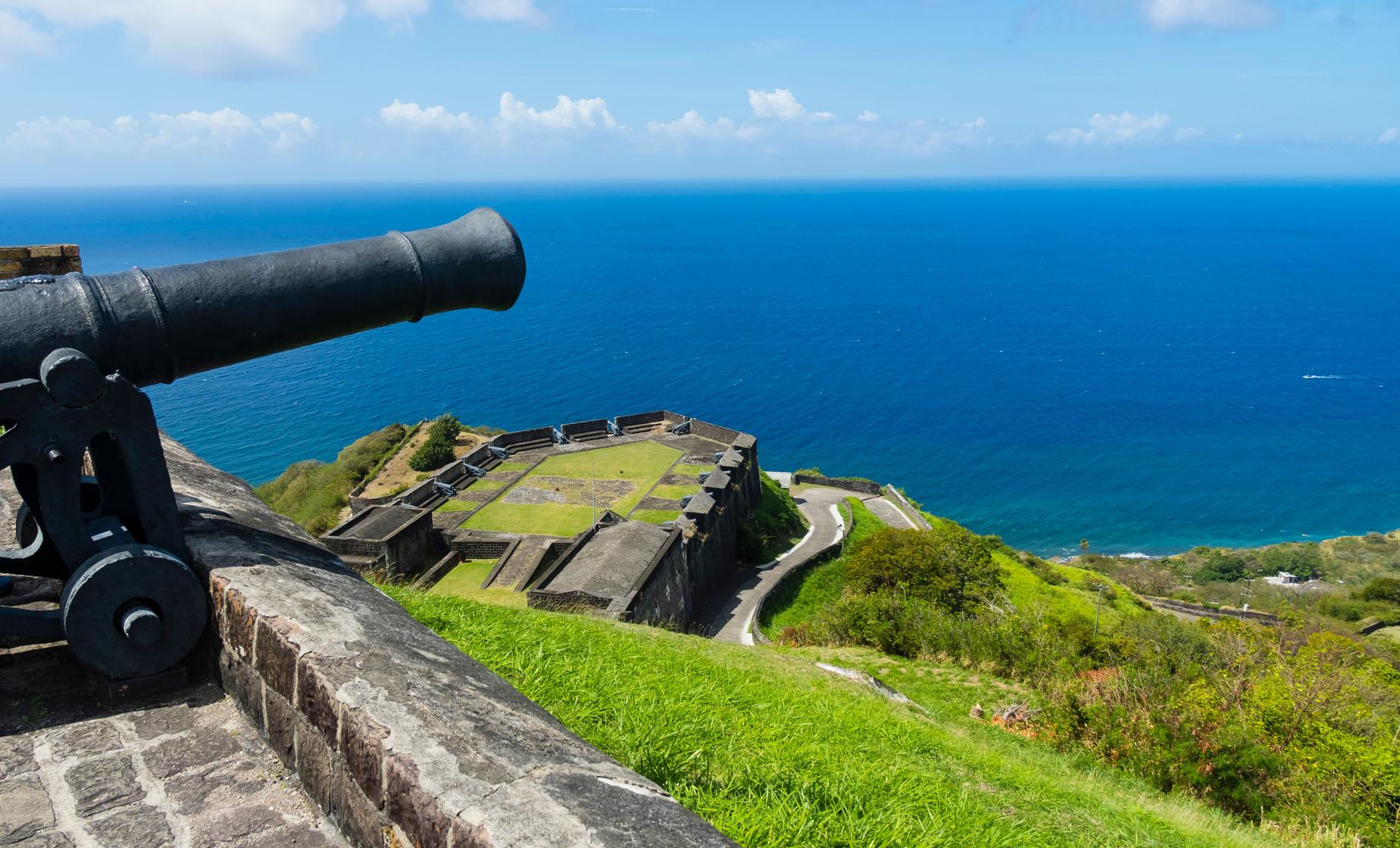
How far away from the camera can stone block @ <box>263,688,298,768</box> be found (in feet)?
8.68

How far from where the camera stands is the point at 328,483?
90.9 ft

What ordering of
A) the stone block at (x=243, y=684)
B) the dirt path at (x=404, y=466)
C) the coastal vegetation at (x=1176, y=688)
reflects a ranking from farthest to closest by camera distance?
1. the dirt path at (x=404, y=466)
2. the coastal vegetation at (x=1176, y=688)
3. the stone block at (x=243, y=684)

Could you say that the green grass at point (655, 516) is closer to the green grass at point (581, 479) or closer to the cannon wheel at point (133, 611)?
the green grass at point (581, 479)

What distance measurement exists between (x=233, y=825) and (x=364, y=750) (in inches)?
20.5

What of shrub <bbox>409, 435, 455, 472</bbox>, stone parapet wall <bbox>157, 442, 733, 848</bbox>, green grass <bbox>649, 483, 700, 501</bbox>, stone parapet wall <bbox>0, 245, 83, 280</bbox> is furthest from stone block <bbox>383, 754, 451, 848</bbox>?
shrub <bbox>409, 435, 455, 472</bbox>

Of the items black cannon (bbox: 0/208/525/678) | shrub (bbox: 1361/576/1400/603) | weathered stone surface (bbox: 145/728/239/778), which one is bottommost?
shrub (bbox: 1361/576/1400/603)

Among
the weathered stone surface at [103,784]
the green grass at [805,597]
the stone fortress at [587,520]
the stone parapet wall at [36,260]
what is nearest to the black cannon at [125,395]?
the weathered stone surface at [103,784]

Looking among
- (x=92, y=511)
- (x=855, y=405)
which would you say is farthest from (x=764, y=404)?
(x=92, y=511)

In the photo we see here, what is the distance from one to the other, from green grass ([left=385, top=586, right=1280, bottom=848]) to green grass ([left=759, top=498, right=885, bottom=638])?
476 inches

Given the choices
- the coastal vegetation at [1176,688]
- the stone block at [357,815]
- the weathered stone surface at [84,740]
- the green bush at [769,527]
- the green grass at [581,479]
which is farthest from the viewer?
the green bush at [769,527]

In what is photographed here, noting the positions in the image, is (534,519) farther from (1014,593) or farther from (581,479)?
(1014,593)

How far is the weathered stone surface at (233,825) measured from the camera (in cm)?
237

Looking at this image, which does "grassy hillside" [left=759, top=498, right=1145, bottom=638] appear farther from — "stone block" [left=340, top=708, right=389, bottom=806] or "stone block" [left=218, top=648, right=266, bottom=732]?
"stone block" [left=340, top=708, right=389, bottom=806]

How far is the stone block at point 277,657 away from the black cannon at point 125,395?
0.44 metres
